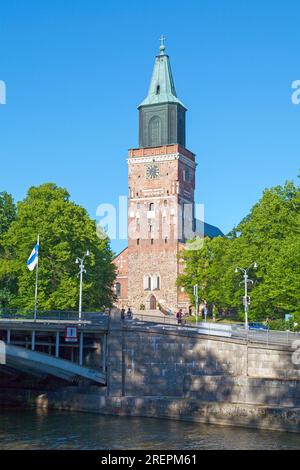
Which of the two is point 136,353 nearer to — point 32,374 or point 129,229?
point 32,374

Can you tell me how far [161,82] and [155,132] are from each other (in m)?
6.47

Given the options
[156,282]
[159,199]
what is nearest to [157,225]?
[159,199]

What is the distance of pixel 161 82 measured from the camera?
8812 centimetres

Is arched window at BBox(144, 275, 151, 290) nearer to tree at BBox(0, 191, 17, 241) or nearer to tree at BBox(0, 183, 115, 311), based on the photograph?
tree at BBox(0, 183, 115, 311)

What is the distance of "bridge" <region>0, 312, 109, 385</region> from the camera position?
3784cm

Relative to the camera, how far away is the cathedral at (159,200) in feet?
281

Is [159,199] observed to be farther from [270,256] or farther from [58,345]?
[58,345]

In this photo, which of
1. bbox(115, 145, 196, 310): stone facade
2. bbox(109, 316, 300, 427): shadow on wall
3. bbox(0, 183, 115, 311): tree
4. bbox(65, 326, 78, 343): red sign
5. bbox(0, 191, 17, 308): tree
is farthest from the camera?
bbox(115, 145, 196, 310): stone facade

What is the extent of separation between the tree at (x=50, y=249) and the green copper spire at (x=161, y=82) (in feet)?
103

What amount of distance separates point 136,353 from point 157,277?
45969mm

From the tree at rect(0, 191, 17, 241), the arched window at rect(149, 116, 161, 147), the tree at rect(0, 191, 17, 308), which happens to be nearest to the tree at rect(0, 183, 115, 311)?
the tree at rect(0, 191, 17, 308)

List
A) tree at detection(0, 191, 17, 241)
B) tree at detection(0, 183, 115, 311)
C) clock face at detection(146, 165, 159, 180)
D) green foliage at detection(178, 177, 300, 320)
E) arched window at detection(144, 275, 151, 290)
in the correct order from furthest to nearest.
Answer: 1. clock face at detection(146, 165, 159, 180)
2. arched window at detection(144, 275, 151, 290)
3. tree at detection(0, 191, 17, 241)
4. tree at detection(0, 183, 115, 311)
5. green foliage at detection(178, 177, 300, 320)

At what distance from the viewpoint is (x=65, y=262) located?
56469 mm
